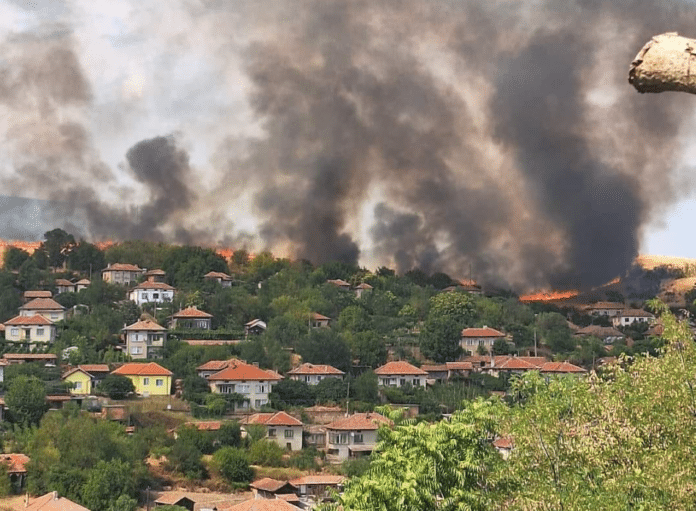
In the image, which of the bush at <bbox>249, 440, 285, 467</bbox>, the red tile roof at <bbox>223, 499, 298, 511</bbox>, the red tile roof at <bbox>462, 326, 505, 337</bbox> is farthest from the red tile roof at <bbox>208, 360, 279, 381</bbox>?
the red tile roof at <bbox>223, 499, 298, 511</bbox>

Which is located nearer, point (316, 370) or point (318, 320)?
point (316, 370)

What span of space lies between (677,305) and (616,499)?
78585 mm

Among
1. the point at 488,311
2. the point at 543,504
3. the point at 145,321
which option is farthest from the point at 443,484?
the point at 488,311

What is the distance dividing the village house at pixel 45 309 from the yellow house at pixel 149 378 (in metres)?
13.5

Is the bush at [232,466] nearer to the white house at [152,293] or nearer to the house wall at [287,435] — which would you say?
the house wall at [287,435]

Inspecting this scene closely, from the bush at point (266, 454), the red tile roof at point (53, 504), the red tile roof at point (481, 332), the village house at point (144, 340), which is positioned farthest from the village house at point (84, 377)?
the red tile roof at point (481, 332)

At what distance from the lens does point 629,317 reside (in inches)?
3391

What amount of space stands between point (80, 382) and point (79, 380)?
0.39ft

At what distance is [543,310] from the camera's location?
8762 cm

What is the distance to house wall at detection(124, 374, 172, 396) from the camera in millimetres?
60031

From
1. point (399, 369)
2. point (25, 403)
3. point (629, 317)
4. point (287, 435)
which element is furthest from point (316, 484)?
point (629, 317)

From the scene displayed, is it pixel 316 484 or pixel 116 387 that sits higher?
pixel 116 387

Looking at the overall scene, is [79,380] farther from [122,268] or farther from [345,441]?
[122,268]

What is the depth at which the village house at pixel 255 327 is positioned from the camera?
74.4 meters
